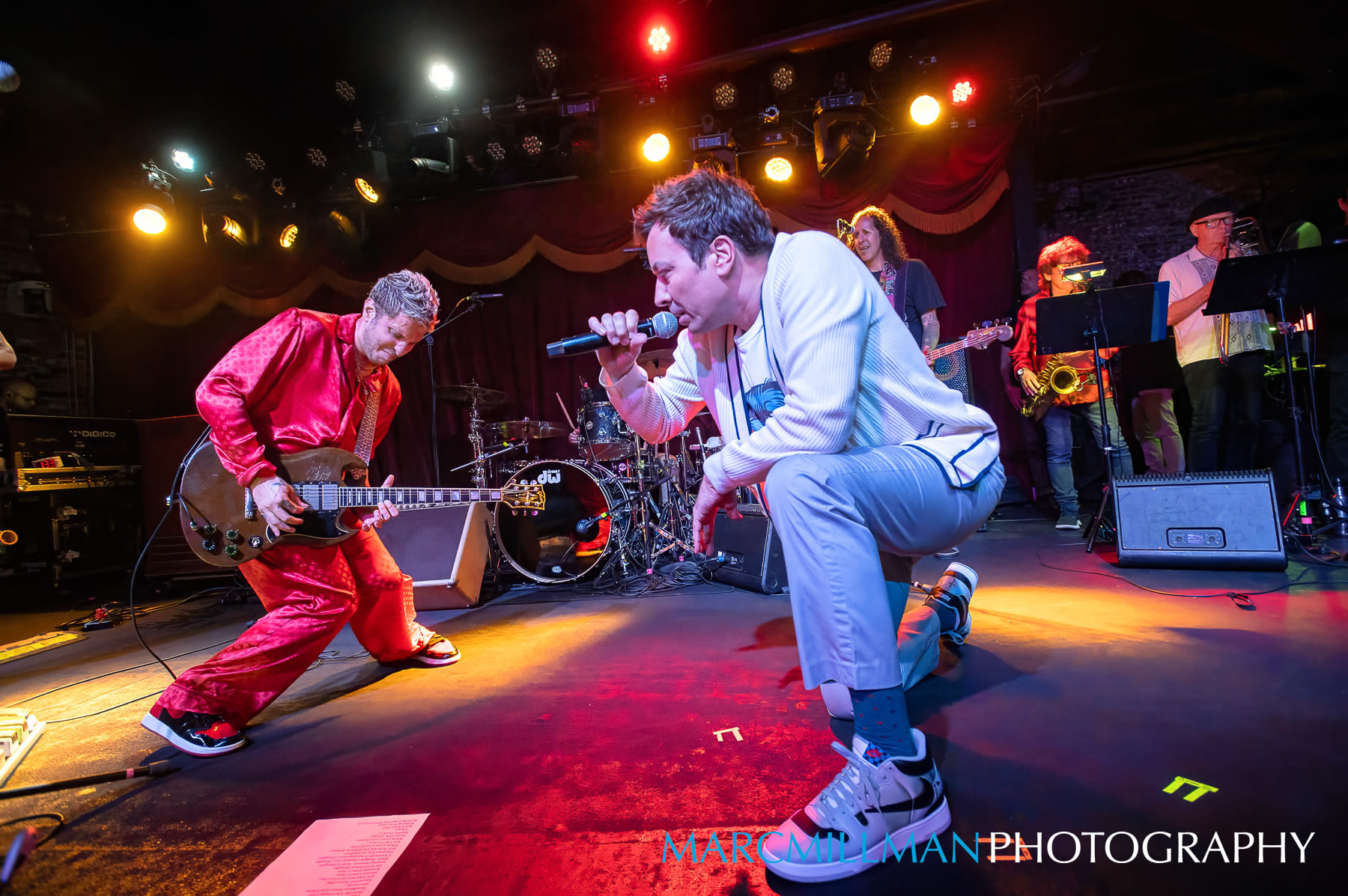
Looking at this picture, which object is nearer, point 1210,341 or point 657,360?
point 1210,341

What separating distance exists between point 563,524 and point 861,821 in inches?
151

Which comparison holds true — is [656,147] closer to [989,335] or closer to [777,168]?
[777,168]

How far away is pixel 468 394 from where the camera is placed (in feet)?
17.1

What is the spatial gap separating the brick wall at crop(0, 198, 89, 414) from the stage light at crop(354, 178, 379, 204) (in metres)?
3.90

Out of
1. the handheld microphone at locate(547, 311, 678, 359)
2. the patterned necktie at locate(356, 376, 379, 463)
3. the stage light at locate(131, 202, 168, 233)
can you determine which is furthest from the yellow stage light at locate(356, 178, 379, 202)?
the handheld microphone at locate(547, 311, 678, 359)

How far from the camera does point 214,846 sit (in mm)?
1455

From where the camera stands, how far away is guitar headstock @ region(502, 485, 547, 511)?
3.13 meters

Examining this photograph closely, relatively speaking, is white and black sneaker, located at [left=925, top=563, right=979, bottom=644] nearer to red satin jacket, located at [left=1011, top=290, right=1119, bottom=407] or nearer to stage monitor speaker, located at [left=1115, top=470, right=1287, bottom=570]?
stage monitor speaker, located at [left=1115, top=470, right=1287, bottom=570]

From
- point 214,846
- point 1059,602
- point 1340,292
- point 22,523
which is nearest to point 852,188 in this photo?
point 1340,292

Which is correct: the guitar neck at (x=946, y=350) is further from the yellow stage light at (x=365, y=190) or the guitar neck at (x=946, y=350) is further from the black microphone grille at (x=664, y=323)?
the yellow stage light at (x=365, y=190)

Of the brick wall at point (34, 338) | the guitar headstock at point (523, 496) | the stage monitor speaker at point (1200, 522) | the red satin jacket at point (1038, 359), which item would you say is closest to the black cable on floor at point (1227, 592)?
the stage monitor speaker at point (1200, 522)

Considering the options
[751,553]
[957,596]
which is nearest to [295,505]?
[957,596]

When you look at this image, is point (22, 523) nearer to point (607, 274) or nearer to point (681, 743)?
point (607, 274)

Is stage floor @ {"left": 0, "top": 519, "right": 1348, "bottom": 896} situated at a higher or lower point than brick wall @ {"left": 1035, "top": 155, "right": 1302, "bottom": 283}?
lower
